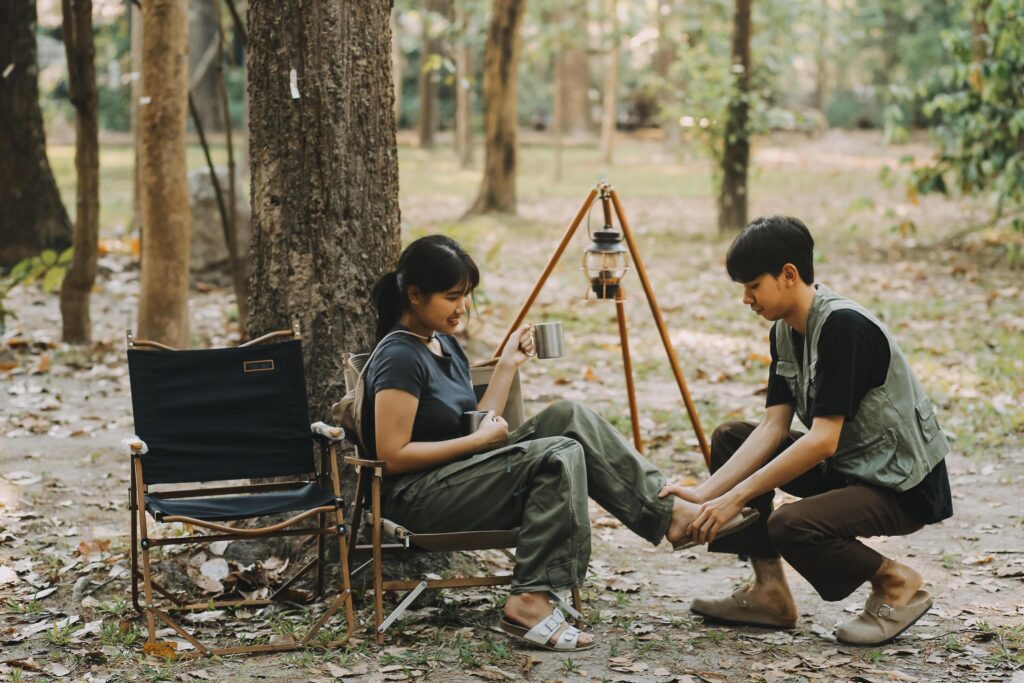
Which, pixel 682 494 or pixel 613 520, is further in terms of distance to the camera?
pixel 613 520

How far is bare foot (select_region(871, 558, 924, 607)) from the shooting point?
405cm

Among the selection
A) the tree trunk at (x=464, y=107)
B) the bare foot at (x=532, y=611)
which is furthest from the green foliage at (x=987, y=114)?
the tree trunk at (x=464, y=107)

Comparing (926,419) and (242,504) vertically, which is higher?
(926,419)

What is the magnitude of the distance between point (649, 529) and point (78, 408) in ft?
14.7

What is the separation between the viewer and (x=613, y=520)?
18.9ft

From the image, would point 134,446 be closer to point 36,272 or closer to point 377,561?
point 377,561

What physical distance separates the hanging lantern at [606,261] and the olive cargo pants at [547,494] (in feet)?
3.64

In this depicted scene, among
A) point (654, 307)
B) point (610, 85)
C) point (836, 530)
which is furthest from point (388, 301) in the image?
point (610, 85)

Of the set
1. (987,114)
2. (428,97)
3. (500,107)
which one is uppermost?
(428,97)

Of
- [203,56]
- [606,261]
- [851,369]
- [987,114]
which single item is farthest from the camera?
[203,56]

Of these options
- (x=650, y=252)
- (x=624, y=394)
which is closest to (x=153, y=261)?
(x=624, y=394)

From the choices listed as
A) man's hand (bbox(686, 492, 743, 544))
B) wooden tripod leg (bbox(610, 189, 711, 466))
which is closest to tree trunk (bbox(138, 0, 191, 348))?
wooden tripod leg (bbox(610, 189, 711, 466))

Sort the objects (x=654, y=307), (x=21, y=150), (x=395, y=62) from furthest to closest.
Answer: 1. (x=395, y=62)
2. (x=21, y=150)
3. (x=654, y=307)

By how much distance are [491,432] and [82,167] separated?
5076 mm
